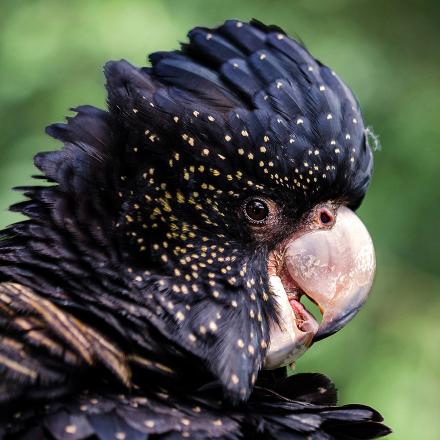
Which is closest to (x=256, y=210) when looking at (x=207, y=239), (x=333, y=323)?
(x=207, y=239)

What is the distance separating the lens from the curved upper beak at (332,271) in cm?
245

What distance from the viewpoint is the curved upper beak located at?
2.45 meters

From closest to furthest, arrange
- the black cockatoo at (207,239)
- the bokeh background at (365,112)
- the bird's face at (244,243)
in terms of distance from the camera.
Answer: the black cockatoo at (207,239) < the bird's face at (244,243) < the bokeh background at (365,112)

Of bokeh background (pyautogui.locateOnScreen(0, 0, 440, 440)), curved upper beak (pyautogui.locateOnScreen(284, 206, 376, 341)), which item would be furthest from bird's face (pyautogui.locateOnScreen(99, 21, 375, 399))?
bokeh background (pyautogui.locateOnScreen(0, 0, 440, 440))

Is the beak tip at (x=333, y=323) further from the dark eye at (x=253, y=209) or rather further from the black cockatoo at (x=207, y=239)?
the dark eye at (x=253, y=209)

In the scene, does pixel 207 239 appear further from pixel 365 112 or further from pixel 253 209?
pixel 365 112

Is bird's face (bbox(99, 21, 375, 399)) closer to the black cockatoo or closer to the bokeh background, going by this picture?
the black cockatoo

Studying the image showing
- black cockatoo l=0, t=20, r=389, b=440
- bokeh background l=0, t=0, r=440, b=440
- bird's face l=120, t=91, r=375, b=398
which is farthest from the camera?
bokeh background l=0, t=0, r=440, b=440

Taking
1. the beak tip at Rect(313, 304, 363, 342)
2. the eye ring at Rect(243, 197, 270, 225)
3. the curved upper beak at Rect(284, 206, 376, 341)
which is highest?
the eye ring at Rect(243, 197, 270, 225)

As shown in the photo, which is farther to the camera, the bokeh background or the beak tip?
the bokeh background

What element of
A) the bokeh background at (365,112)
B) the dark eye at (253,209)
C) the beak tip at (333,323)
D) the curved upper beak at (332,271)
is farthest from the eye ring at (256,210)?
the bokeh background at (365,112)

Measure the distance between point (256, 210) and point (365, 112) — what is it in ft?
6.15

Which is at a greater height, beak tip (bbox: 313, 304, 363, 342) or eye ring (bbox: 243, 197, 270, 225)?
eye ring (bbox: 243, 197, 270, 225)

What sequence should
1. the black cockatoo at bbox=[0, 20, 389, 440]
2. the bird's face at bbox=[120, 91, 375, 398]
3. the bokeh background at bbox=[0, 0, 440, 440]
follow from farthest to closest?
the bokeh background at bbox=[0, 0, 440, 440] < the bird's face at bbox=[120, 91, 375, 398] < the black cockatoo at bbox=[0, 20, 389, 440]
